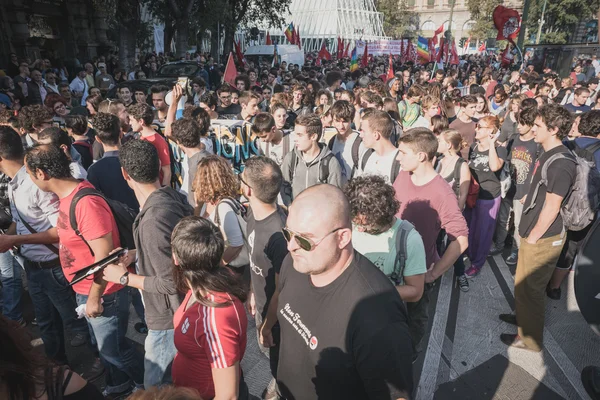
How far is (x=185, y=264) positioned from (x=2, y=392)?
0.86 meters

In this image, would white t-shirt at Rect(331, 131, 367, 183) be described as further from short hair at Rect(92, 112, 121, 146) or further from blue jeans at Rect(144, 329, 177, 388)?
blue jeans at Rect(144, 329, 177, 388)

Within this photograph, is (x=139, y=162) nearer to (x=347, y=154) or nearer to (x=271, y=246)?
(x=271, y=246)

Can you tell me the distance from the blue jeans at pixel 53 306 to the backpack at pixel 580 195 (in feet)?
13.3

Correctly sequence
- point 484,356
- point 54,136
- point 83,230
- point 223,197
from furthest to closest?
point 54,136
point 484,356
point 223,197
point 83,230

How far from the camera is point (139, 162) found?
102 inches

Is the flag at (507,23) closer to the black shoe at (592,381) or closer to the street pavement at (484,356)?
the street pavement at (484,356)

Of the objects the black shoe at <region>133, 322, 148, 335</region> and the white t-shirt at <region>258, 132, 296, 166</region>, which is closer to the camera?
the black shoe at <region>133, 322, 148, 335</region>

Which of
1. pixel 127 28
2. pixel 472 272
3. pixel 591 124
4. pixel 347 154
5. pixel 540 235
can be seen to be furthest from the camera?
pixel 127 28

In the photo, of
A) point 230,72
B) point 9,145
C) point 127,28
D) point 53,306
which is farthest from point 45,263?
point 127,28

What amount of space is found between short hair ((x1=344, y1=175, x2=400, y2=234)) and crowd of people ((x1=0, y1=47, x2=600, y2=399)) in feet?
0.04

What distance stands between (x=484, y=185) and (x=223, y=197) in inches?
131

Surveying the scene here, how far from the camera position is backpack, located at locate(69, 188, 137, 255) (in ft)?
7.98

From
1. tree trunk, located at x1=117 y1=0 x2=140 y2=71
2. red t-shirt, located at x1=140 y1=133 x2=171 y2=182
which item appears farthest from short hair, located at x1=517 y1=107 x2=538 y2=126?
tree trunk, located at x1=117 y1=0 x2=140 y2=71

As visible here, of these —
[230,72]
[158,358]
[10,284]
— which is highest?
[230,72]
